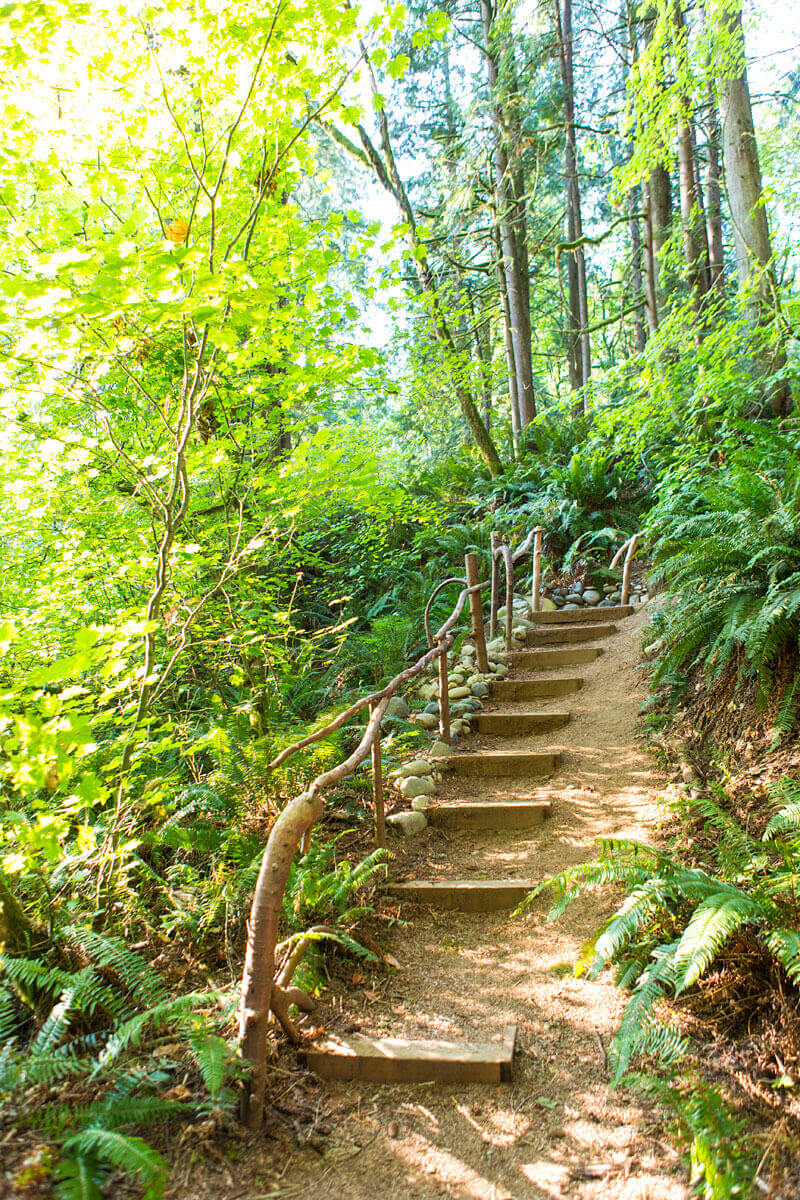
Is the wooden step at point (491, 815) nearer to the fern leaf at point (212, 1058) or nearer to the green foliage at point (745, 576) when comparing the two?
the green foliage at point (745, 576)

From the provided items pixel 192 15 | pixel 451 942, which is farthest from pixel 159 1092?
pixel 192 15

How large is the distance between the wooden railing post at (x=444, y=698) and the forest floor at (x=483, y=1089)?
1.16m

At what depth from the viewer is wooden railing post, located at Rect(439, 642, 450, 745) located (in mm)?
5008

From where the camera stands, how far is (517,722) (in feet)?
18.2

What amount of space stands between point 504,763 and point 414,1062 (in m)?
2.64

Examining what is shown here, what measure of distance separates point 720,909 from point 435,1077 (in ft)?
3.60

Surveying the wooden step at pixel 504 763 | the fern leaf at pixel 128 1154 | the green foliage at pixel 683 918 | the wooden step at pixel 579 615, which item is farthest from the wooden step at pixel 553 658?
the fern leaf at pixel 128 1154

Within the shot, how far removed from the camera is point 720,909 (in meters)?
2.18

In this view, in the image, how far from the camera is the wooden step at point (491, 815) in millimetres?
4113

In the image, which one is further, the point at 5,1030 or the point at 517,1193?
the point at 5,1030

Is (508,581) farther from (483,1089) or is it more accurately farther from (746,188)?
(483,1089)

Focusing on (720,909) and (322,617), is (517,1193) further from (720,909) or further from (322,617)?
(322,617)

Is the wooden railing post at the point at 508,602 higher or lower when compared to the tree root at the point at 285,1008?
higher

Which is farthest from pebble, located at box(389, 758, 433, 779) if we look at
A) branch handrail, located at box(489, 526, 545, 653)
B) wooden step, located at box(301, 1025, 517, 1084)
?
branch handrail, located at box(489, 526, 545, 653)
